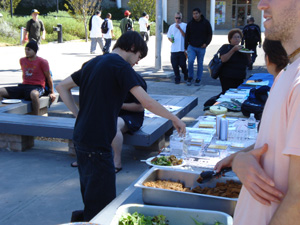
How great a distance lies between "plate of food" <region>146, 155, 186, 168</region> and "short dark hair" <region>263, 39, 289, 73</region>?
1025mm

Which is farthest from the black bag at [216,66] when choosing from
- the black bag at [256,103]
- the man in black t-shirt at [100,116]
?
the man in black t-shirt at [100,116]

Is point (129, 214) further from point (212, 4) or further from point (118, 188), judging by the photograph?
point (212, 4)

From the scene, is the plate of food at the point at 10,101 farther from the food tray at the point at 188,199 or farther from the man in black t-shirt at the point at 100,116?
the food tray at the point at 188,199

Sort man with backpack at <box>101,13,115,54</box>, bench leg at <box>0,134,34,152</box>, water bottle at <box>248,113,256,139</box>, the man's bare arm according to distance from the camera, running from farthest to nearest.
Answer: man with backpack at <box>101,13,115,54</box>
bench leg at <box>0,134,34,152</box>
water bottle at <box>248,113,256,139</box>
the man's bare arm

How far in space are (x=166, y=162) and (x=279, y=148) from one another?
190 cm

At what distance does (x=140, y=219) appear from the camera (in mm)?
2189

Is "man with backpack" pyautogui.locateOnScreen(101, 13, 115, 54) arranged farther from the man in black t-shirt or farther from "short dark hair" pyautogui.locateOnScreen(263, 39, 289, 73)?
"short dark hair" pyautogui.locateOnScreen(263, 39, 289, 73)

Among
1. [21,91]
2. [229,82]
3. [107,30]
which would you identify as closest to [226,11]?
[107,30]

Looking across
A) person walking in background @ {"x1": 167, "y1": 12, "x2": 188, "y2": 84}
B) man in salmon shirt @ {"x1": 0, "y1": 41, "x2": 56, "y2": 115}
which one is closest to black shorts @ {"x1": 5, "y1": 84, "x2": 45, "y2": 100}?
man in salmon shirt @ {"x1": 0, "y1": 41, "x2": 56, "y2": 115}

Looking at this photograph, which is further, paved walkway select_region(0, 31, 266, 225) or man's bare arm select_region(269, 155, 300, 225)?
paved walkway select_region(0, 31, 266, 225)

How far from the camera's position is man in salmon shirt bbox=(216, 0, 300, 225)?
1.12 m

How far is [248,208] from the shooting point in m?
1.37

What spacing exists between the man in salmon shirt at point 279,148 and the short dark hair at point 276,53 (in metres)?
1.50

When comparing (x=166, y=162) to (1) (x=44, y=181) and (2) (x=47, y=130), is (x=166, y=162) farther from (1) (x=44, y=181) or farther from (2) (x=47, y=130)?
(2) (x=47, y=130)
